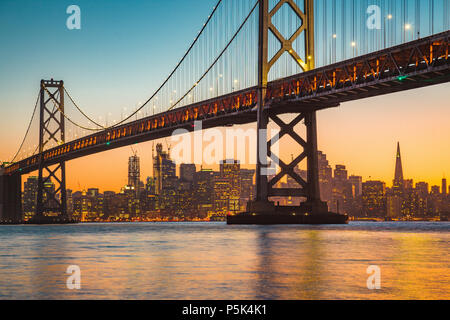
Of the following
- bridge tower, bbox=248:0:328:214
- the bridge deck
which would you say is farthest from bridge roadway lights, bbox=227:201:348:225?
the bridge deck

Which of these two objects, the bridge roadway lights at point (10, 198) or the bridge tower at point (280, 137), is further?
the bridge roadway lights at point (10, 198)

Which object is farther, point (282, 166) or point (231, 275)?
point (282, 166)

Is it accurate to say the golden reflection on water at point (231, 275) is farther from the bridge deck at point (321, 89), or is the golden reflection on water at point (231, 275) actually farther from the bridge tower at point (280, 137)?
the bridge tower at point (280, 137)

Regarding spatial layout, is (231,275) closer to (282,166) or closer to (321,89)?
(321,89)

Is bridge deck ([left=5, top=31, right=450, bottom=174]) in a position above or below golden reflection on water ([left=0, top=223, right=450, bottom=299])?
above

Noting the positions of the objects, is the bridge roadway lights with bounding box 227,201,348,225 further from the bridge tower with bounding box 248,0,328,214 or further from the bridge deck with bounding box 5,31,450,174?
the bridge deck with bounding box 5,31,450,174

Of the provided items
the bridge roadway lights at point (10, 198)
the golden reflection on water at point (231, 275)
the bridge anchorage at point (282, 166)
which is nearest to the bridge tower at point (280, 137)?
the bridge anchorage at point (282, 166)

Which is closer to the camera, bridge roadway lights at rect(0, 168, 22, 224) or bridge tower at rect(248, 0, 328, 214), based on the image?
bridge tower at rect(248, 0, 328, 214)

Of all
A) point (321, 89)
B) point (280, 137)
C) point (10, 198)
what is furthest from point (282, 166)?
point (10, 198)

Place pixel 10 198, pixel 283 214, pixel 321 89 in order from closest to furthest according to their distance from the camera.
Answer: pixel 321 89
pixel 283 214
pixel 10 198

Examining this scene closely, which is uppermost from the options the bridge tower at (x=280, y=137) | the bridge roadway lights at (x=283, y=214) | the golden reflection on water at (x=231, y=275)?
the bridge tower at (x=280, y=137)
